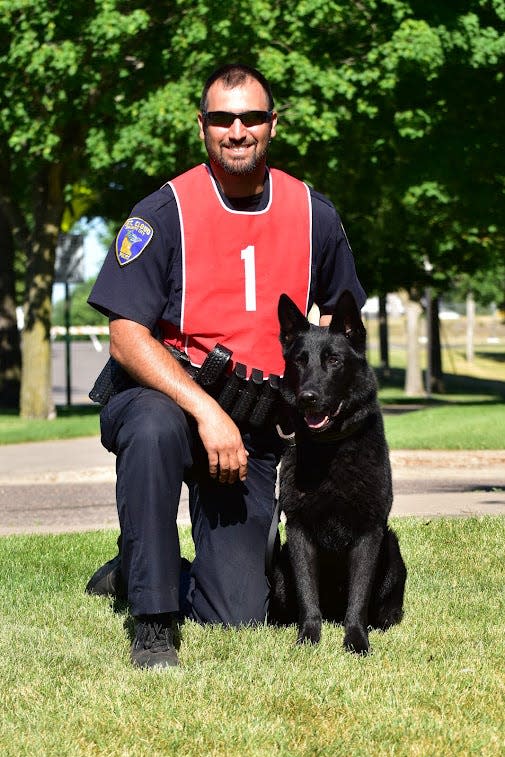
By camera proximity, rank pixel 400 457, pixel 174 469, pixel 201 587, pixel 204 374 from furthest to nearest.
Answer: pixel 400 457 → pixel 201 587 → pixel 204 374 → pixel 174 469

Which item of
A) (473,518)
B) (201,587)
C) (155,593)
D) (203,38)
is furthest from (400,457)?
(155,593)

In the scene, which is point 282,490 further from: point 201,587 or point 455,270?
point 455,270

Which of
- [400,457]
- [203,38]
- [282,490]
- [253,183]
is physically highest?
[203,38]

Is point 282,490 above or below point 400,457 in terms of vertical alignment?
above

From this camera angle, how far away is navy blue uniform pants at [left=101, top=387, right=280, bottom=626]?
4582 mm

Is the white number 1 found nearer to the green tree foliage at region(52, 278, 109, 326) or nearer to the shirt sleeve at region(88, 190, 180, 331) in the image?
the shirt sleeve at region(88, 190, 180, 331)

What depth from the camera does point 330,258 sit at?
529cm

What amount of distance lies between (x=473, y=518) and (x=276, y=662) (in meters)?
3.35


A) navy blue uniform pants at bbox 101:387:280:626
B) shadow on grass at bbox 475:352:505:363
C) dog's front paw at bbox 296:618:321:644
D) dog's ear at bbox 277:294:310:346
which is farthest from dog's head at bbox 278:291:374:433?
shadow on grass at bbox 475:352:505:363

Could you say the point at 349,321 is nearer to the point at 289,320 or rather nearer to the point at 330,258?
the point at 289,320

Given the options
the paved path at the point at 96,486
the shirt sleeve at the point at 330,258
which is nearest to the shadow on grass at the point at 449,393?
the paved path at the point at 96,486

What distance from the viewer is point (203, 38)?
17.5 metres

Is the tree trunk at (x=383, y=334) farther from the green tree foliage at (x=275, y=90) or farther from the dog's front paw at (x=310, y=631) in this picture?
the dog's front paw at (x=310, y=631)

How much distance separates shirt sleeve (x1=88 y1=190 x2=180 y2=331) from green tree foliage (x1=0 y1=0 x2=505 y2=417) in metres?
12.8
